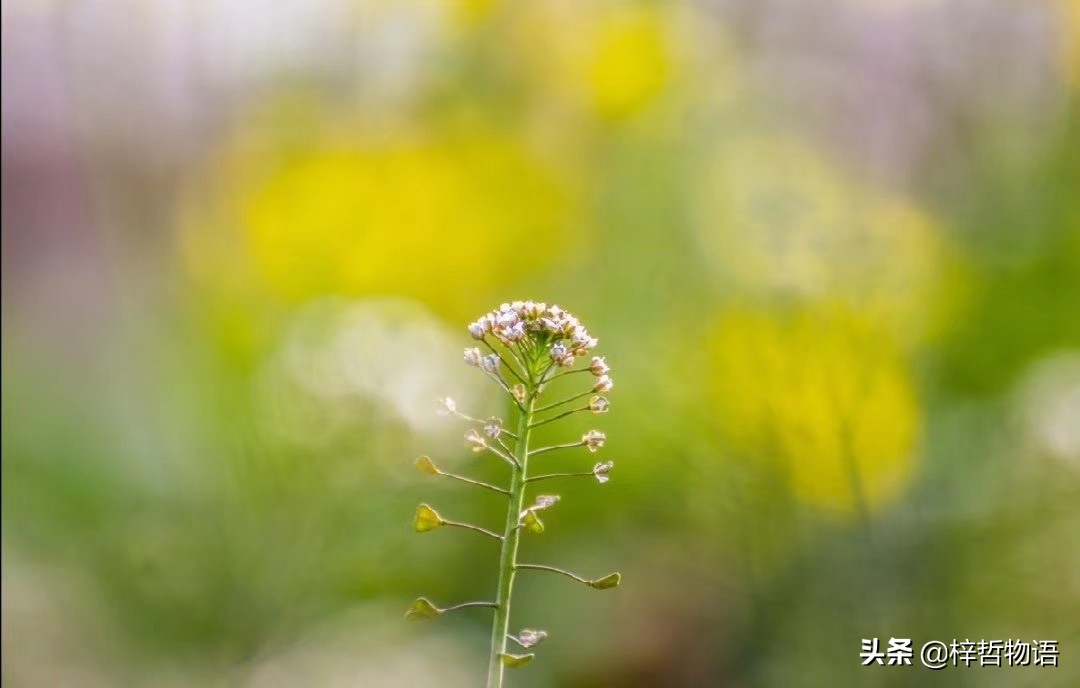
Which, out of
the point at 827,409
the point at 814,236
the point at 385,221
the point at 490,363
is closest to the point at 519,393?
the point at 490,363

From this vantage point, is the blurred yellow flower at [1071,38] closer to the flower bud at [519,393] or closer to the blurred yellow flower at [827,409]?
the blurred yellow flower at [827,409]

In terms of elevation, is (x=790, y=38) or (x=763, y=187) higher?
(x=790, y=38)

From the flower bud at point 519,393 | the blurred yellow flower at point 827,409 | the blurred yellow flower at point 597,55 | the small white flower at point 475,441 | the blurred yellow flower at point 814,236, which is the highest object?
the blurred yellow flower at point 597,55

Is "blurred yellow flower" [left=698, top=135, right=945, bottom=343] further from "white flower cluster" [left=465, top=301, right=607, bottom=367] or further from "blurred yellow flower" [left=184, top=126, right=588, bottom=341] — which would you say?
"white flower cluster" [left=465, top=301, right=607, bottom=367]

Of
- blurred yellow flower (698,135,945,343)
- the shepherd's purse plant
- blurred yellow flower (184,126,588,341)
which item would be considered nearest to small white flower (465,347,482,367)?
the shepherd's purse plant

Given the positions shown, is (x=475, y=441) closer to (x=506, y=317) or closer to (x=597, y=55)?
(x=506, y=317)

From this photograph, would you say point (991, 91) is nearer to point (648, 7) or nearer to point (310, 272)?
point (648, 7)

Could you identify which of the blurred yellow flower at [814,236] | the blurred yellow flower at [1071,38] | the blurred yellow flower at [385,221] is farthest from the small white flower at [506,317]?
the blurred yellow flower at [1071,38]

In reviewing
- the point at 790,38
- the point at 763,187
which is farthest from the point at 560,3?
the point at 763,187
